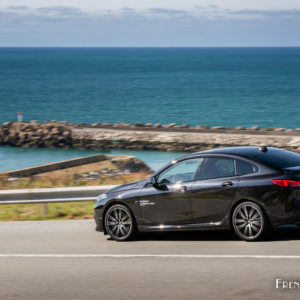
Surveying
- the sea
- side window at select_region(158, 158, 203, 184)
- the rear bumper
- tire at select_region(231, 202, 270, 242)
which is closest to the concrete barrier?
the rear bumper

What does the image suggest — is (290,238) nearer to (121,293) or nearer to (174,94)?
(121,293)

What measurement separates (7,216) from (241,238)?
728cm

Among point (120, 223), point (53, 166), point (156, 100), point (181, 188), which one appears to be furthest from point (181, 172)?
point (156, 100)

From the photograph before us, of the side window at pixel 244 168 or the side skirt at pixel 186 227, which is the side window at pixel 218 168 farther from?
the side skirt at pixel 186 227

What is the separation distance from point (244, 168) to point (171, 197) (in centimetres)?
122

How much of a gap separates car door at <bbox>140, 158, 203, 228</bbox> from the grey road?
36 centimetres

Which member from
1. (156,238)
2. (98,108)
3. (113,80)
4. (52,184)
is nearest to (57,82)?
(113,80)

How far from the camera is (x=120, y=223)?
993cm

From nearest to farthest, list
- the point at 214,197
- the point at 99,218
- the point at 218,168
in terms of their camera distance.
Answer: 1. the point at 214,197
2. the point at 218,168
3. the point at 99,218

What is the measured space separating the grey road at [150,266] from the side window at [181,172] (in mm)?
920

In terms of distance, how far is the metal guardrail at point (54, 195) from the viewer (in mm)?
12898

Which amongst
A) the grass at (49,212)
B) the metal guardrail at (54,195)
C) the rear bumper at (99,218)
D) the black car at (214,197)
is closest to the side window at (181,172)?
the black car at (214,197)

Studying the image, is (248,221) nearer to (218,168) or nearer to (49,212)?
(218,168)

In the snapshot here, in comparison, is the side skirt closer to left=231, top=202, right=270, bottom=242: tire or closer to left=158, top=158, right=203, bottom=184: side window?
left=231, top=202, right=270, bottom=242: tire
